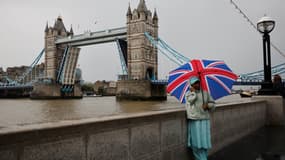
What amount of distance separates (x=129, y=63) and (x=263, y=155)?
39.1 meters

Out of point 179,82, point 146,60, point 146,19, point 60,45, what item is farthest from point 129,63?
point 179,82

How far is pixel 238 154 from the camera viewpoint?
337 centimetres

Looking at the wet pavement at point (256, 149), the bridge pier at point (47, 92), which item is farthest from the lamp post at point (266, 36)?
the bridge pier at point (47, 92)

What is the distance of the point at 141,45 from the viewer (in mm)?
40625

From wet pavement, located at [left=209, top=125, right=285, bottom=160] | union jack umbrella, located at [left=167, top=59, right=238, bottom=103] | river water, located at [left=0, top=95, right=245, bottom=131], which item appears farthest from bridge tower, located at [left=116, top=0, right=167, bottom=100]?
union jack umbrella, located at [left=167, top=59, right=238, bottom=103]

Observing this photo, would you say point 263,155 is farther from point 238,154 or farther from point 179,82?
point 179,82

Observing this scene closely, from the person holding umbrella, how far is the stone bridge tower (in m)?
37.2

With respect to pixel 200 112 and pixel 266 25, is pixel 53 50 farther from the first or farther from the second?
pixel 200 112

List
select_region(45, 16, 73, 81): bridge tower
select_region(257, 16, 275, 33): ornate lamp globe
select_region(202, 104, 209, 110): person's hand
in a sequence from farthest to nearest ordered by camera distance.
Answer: select_region(45, 16, 73, 81): bridge tower, select_region(257, 16, 275, 33): ornate lamp globe, select_region(202, 104, 209, 110): person's hand

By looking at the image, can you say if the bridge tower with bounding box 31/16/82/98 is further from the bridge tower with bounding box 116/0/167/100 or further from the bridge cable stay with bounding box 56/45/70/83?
the bridge tower with bounding box 116/0/167/100

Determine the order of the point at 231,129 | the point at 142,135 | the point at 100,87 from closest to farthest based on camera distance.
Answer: the point at 142,135 < the point at 231,129 < the point at 100,87

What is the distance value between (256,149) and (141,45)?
3767 centimetres

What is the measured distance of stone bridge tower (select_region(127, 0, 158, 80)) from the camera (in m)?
40.8

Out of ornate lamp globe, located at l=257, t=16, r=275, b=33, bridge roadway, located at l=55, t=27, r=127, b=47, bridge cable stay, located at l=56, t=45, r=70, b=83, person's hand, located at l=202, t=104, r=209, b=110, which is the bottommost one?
person's hand, located at l=202, t=104, r=209, b=110
